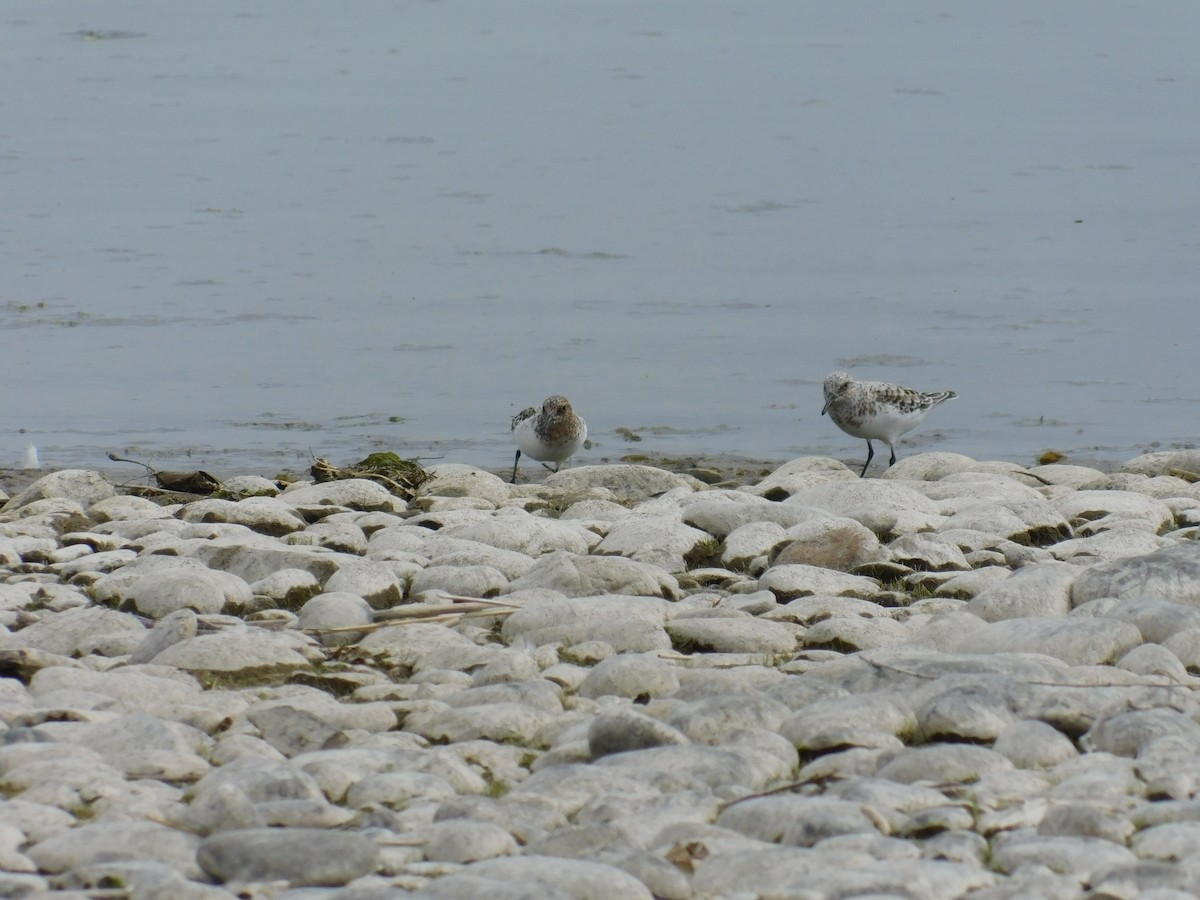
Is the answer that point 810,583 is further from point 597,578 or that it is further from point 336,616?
point 336,616

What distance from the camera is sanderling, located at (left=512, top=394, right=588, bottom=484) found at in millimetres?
10539

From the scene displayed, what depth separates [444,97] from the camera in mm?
25938

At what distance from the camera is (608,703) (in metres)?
5.25

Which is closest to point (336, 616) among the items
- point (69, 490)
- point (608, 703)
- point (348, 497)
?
point (608, 703)

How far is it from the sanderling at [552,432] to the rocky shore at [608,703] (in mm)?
2216

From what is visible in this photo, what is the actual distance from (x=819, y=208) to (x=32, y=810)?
616 inches

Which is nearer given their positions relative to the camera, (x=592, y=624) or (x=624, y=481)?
(x=592, y=624)

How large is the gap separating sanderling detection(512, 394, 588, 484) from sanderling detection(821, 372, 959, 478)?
1.70m

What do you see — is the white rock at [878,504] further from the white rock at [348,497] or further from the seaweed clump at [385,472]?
the seaweed clump at [385,472]

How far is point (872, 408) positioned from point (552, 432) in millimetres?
2063

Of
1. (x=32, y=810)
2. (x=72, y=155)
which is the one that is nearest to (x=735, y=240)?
(x=72, y=155)

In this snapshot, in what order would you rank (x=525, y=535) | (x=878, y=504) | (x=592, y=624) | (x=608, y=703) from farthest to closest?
(x=878, y=504) → (x=525, y=535) → (x=592, y=624) → (x=608, y=703)

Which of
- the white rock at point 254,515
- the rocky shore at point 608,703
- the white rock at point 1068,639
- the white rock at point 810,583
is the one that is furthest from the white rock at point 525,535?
the white rock at point 1068,639

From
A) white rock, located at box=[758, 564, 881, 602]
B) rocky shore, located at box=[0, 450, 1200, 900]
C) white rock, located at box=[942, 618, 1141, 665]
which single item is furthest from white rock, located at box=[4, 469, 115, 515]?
white rock, located at box=[942, 618, 1141, 665]
